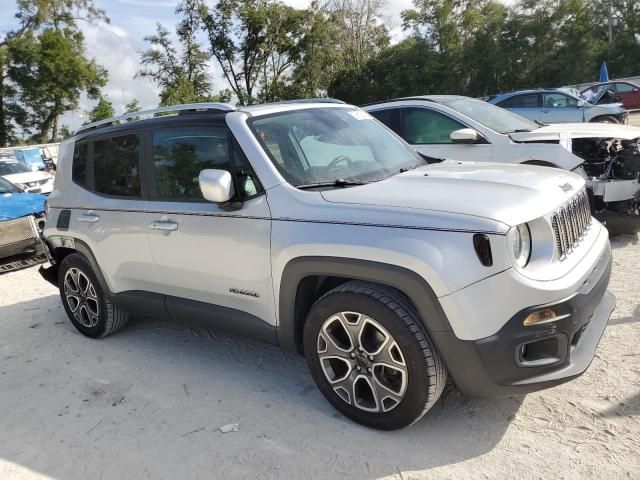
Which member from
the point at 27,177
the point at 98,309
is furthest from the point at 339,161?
the point at 27,177

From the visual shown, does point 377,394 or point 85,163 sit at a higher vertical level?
point 85,163

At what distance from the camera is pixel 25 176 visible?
14.0 metres

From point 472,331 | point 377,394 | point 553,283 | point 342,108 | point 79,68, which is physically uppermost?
point 79,68

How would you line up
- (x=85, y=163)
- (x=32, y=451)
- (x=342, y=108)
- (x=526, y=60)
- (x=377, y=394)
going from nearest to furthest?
(x=377, y=394)
(x=32, y=451)
(x=342, y=108)
(x=85, y=163)
(x=526, y=60)

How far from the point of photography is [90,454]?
3.10 metres

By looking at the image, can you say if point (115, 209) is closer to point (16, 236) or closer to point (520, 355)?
point (520, 355)

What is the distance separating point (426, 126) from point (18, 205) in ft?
18.5

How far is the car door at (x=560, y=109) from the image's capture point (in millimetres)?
16047

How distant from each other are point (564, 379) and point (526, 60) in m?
35.6

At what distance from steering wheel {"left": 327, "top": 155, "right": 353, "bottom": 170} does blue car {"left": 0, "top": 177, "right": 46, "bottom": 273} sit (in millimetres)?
5529

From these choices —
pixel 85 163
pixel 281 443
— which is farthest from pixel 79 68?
pixel 281 443

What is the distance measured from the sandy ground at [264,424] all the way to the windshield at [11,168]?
11.6m

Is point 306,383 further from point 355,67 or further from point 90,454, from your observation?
point 355,67

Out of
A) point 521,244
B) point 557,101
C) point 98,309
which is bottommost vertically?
point 98,309
